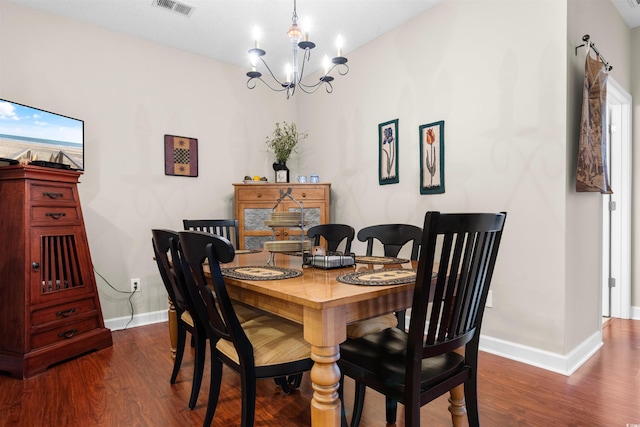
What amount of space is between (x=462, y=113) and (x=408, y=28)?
3.33 feet

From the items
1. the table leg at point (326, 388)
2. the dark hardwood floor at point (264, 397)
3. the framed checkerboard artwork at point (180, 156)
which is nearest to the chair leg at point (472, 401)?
the dark hardwood floor at point (264, 397)

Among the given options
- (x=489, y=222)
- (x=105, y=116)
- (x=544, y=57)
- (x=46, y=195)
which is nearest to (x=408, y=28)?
(x=544, y=57)

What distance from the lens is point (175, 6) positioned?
3.01 m

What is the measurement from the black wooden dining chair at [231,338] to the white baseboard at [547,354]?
174 centimetres

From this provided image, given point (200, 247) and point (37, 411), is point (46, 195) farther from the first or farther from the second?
point (200, 247)

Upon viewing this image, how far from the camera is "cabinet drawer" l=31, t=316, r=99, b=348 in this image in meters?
2.43

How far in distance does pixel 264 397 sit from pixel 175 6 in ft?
9.90

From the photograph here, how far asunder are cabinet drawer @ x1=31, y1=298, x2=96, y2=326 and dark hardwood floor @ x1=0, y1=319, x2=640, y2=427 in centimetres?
32

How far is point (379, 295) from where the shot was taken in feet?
4.39

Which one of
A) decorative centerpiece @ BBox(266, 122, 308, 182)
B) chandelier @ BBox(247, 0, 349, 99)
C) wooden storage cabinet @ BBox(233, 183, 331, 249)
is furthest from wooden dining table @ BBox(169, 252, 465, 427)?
decorative centerpiece @ BBox(266, 122, 308, 182)

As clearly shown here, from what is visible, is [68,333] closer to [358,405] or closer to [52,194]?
[52,194]

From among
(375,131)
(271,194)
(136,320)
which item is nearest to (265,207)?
(271,194)

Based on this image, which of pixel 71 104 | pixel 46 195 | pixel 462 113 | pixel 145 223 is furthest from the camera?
pixel 145 223

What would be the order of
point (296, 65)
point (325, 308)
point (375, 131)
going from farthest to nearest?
point (375, 131), point (296, 65), point (325, 308)
